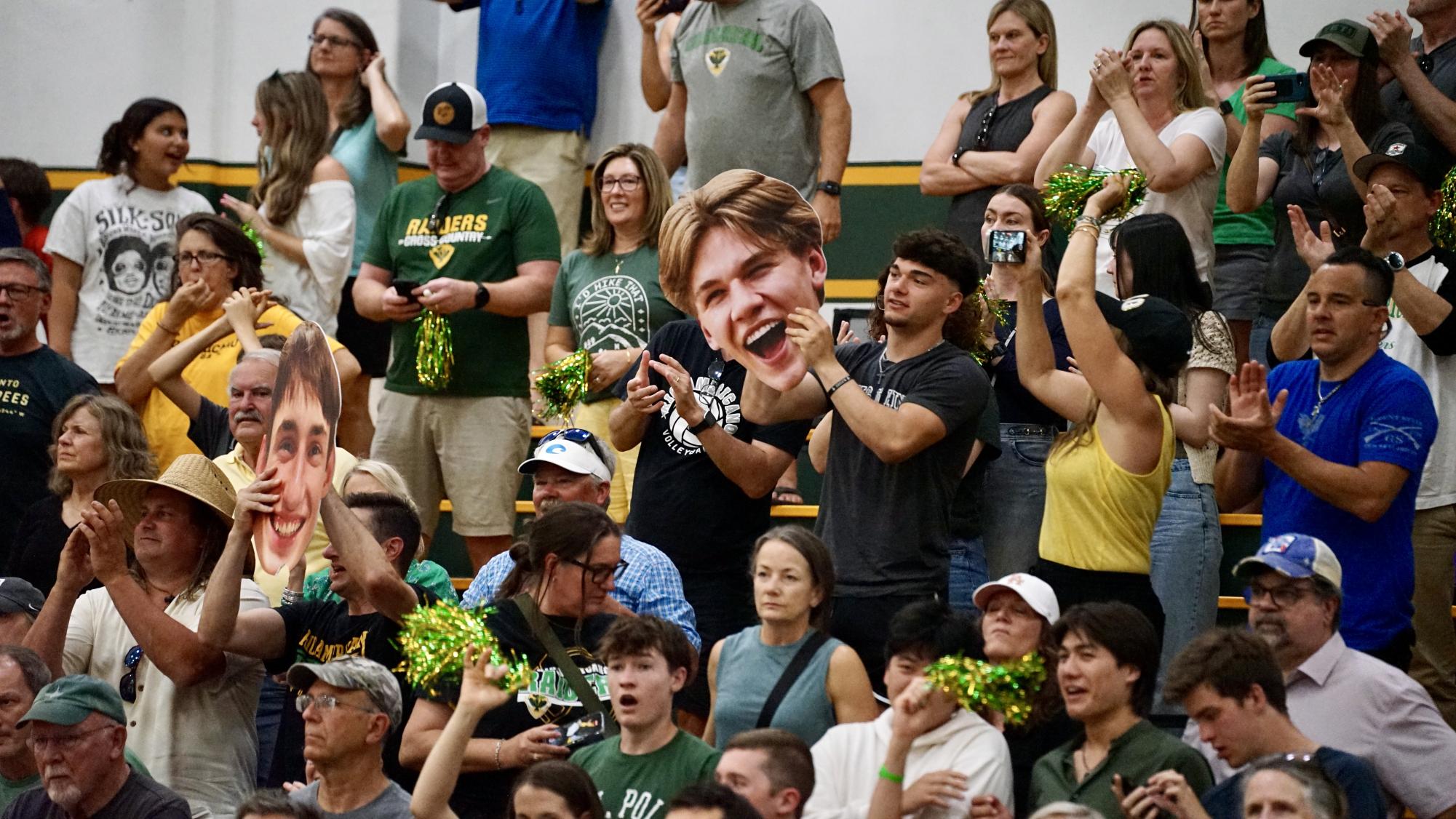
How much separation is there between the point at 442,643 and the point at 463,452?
279 cm

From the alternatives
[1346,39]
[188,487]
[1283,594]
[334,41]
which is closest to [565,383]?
[188,487]

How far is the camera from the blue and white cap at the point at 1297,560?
16.8ft

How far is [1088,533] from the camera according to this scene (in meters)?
5.69

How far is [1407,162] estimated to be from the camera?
6.56m

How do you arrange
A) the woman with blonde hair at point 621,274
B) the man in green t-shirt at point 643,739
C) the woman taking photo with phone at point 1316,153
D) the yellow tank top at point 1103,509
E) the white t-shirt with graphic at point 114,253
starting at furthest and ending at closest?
the white t-shirt with graphic at point 114,253 → the woman with blonde hair at point 621,274 → the woman taking photo with phone at point 1316,153 → the yellow tank top at point 1103,509 → the man in green t-shirt at point 643,739

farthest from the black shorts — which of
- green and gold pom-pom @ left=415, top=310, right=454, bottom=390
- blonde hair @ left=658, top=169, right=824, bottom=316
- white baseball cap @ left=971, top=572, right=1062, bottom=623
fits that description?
white baseball cap @ left=971, top=572, right=1062, bottom=623

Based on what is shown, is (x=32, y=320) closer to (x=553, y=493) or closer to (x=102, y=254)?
(x=102, y=254)

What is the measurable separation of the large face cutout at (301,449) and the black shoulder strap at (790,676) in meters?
1.31

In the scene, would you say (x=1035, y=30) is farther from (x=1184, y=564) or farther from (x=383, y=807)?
(x=383, y=807)

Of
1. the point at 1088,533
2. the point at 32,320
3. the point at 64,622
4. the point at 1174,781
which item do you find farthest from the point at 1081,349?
the point at 32,320

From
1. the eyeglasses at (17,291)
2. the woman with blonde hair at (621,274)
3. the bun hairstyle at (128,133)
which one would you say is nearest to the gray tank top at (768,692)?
the woman with blonde hair at (621,274)

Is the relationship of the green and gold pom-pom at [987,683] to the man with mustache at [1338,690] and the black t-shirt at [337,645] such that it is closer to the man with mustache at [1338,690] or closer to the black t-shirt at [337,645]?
the man with mustache at [1338,690]

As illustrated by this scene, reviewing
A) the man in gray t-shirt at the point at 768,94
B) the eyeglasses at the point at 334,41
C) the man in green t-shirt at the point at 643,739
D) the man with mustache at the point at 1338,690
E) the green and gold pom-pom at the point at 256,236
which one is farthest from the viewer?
the eyeglasses at the point at 334,41

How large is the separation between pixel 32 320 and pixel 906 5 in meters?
4.77
